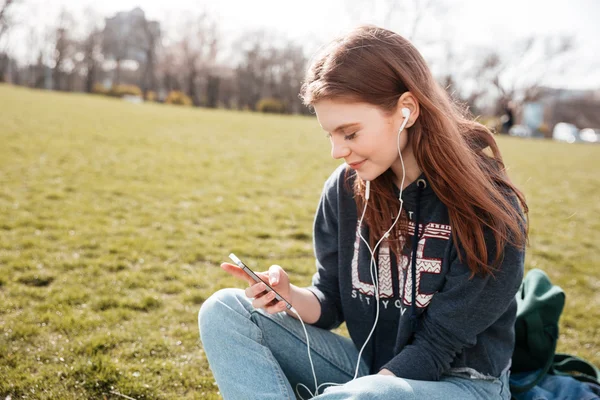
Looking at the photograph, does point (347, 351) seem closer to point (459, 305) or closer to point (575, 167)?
point (459, 305)

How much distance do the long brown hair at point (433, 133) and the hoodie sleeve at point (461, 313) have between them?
0.15 feet

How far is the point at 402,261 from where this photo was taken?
1.96m

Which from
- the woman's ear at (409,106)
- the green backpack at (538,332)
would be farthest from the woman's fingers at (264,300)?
the green backpack at (538,332)

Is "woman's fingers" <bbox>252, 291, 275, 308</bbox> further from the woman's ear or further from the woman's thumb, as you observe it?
the woman's ear

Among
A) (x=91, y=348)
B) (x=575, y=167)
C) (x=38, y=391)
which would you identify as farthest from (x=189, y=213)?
(x=575, y=167)

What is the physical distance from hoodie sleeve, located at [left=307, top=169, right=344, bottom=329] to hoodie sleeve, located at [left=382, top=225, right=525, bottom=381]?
484 mm

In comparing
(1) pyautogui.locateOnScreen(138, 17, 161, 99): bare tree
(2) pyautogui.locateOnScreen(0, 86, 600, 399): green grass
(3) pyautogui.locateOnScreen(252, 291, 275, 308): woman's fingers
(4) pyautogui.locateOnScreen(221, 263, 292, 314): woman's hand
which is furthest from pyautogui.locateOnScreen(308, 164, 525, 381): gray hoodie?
(1) pyautogui.locateOnScreen(138, 17, 161, 99): bare tree

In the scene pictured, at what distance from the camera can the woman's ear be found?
1725 millimetres

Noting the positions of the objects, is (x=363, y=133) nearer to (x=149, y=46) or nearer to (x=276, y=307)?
(x=276, y=307)

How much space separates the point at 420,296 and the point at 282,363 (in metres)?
0.62

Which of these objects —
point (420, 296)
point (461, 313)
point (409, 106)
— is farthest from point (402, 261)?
point (409, 106)

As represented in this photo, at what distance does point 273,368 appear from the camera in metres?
1.75

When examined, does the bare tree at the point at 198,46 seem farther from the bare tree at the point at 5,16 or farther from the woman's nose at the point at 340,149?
the woman's nose at the point at 340,149

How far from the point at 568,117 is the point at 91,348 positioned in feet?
210
